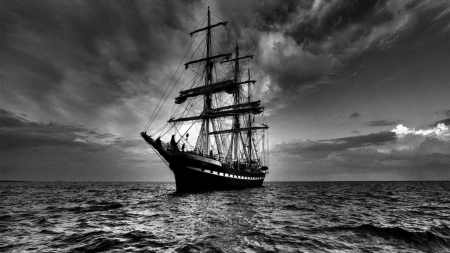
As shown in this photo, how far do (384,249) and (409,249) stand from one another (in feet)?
3.25

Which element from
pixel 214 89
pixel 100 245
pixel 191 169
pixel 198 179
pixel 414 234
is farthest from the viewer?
pixel 214 89

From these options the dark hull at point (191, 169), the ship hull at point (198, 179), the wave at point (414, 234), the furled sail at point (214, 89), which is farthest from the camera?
the furled sail at point (214, 89)

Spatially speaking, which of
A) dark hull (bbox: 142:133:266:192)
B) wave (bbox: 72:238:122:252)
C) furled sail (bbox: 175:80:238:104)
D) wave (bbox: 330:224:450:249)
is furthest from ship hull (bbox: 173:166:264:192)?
wave (bbox: 330:224:450:249)

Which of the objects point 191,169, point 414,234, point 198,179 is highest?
point 191,169

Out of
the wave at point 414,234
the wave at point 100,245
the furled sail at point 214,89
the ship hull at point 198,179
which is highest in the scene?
the furled sail at point 214,89

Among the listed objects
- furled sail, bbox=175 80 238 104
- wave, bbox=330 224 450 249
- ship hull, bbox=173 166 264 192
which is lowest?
wave, bbox=330 224 450 249

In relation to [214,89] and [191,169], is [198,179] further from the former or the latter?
[214,89]

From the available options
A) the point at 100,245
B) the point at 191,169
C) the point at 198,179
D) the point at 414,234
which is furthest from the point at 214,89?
the point at 100,245

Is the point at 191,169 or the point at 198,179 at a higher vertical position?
the point at 191,169

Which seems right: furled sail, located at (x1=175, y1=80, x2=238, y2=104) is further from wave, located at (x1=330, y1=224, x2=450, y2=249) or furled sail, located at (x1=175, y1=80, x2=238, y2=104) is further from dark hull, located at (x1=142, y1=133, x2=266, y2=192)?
wave, located at (x1=330, y1=224, x2=450, y2=249)

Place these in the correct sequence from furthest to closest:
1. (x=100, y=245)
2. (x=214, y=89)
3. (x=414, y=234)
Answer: (x=214, y=89)
(x=414, y=234)
(x=100, y=245)

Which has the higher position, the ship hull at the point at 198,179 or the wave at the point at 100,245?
the ship hull at the point at 198,179

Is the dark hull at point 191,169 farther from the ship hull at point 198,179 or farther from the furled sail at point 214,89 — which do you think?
the furled sail at point 214,89

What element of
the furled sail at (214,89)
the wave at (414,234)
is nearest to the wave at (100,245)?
the wave at (414,234)
